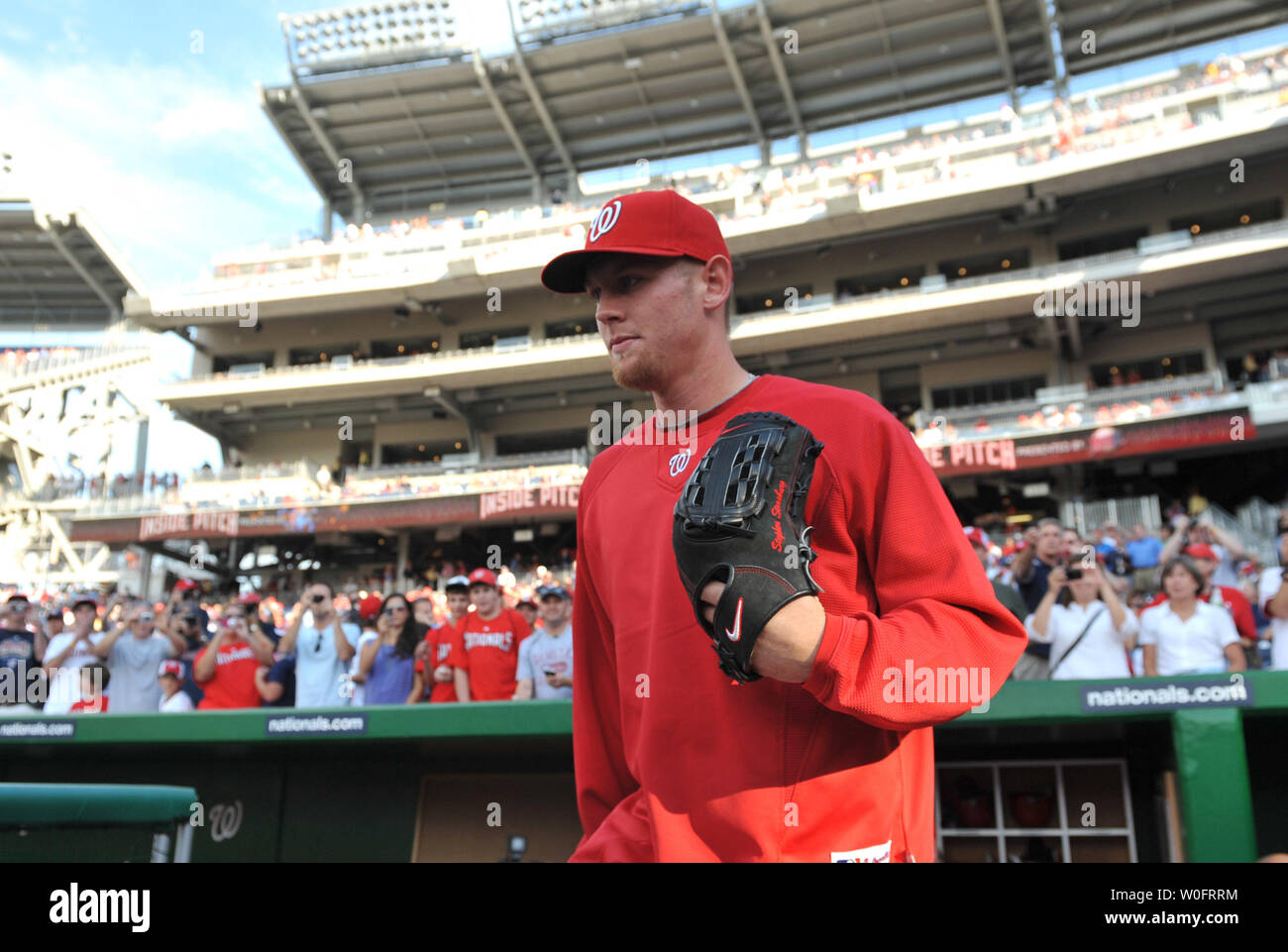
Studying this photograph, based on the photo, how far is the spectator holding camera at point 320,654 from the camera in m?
7.88

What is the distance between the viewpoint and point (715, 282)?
2.02 meters

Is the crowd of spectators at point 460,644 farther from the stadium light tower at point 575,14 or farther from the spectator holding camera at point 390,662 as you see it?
the stadium light tower at point 575,14

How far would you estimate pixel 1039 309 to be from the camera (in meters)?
26.1

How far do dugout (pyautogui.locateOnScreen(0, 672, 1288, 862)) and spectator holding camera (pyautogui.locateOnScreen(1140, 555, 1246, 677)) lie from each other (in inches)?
45.6

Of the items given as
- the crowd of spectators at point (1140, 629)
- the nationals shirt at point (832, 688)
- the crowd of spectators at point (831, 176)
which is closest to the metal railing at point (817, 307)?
the crowd of spectators at point (831, 176)

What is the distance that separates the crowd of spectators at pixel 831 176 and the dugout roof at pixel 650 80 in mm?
1765

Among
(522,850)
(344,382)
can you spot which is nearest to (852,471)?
(522,850)

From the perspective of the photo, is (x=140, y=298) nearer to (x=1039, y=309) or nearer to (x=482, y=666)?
(x=1039, y=309)

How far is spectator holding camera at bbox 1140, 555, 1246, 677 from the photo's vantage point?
20.5 ft

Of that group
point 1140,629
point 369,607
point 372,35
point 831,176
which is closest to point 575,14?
point 372,35

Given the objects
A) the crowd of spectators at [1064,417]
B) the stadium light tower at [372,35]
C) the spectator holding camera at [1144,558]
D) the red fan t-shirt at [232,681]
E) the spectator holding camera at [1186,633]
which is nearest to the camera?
the spectator holding camera at [1186,633]

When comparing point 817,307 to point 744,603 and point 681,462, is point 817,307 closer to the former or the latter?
point 681,462

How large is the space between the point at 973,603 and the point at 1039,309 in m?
27.1

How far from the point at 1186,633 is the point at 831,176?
91.4ft
